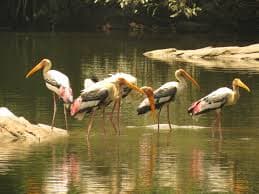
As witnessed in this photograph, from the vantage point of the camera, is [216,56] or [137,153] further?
[216,56]

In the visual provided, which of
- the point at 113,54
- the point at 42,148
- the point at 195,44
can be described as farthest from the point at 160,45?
the point at 42,148

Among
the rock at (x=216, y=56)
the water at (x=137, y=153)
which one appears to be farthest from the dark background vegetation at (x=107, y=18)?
the water at (x=137, y=153)

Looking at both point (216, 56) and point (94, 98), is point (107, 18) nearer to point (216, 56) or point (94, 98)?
point (216, 56)

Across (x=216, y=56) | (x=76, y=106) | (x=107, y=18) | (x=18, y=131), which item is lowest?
(x=18, y=131)

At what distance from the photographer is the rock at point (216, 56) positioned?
36.2m

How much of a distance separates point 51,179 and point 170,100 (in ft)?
18.9

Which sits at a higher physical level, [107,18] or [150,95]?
[107,18]

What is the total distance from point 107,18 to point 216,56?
75.6 ft

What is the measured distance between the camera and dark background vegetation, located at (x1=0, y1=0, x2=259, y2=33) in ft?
184

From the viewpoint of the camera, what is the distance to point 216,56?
3847 cm

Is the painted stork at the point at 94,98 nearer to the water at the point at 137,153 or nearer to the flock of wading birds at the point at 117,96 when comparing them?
the flock of wading birds at the point at 117,96

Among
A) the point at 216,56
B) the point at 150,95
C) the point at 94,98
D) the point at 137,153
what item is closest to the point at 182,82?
the point at 150,95

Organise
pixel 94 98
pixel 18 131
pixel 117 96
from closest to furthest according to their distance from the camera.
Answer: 1. pixel 18 131
2. pixel 94 98
3. pixel 117 96

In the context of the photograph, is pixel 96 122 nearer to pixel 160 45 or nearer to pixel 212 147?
pixel 212 147
